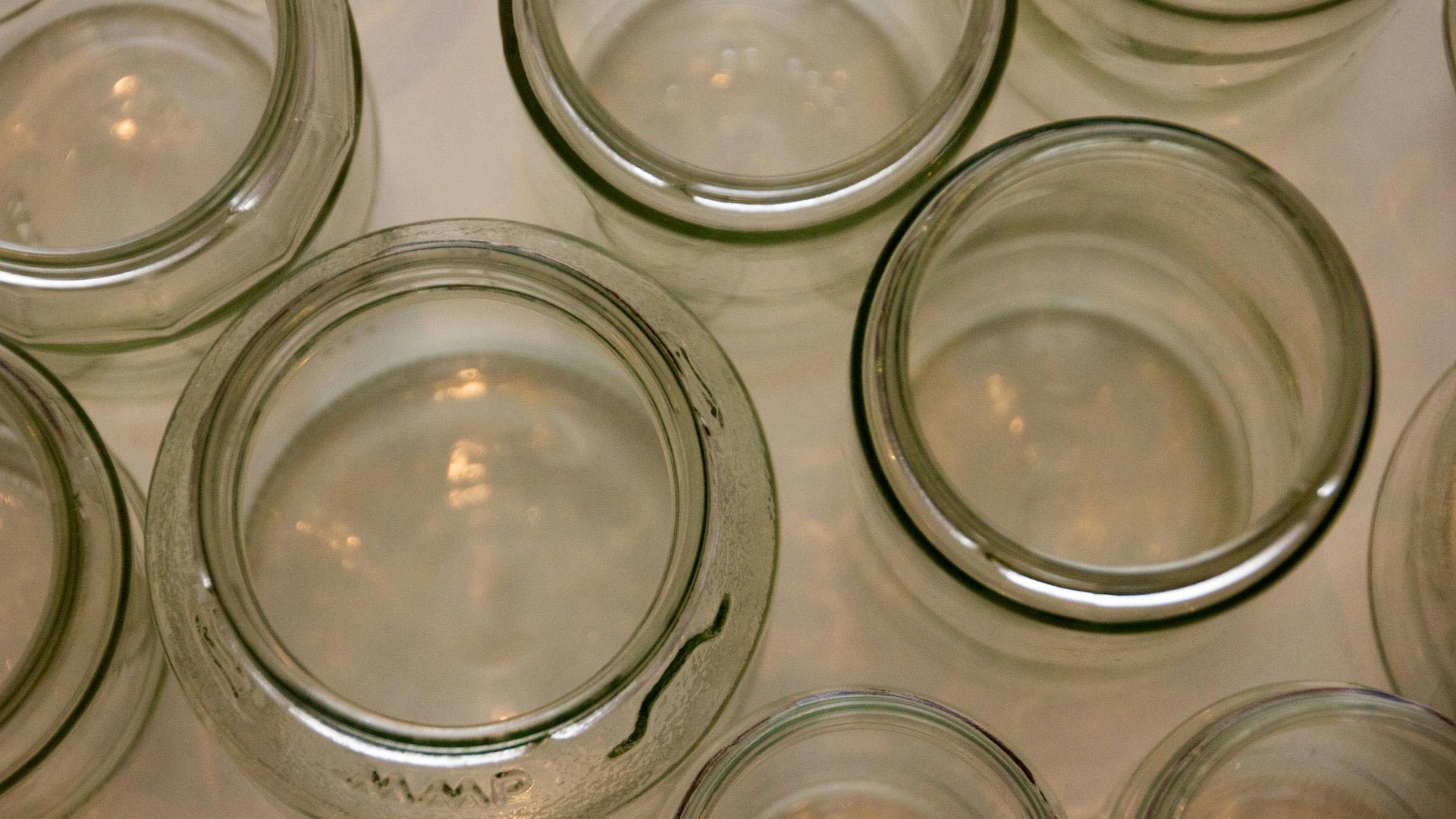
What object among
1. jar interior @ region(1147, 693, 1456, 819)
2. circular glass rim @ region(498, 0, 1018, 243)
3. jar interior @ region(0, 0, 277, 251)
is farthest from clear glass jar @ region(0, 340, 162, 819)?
jar interior @ region(1147, 693, 1456, 819)

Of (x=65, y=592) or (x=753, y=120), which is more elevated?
(x=753, y=120)

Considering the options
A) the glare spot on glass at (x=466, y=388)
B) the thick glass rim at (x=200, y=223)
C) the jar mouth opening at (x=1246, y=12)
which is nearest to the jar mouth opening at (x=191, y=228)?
the thick glass rim at (x=200, y=223)

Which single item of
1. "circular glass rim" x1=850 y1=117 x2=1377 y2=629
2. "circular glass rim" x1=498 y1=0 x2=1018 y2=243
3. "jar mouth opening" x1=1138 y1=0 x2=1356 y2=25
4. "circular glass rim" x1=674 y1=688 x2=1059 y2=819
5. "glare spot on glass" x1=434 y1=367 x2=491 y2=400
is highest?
"jar mouth opening" x1=1138 y1=0 x2=1356 y2=25

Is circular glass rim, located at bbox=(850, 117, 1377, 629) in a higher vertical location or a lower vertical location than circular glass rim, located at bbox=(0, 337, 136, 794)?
higher

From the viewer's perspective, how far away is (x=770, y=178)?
500mm

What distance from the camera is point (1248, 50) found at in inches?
21.7

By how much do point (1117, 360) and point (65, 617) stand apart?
1.56 ft

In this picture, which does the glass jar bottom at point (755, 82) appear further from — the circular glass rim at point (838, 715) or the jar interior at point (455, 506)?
the circular glass rim at point (838, 715)

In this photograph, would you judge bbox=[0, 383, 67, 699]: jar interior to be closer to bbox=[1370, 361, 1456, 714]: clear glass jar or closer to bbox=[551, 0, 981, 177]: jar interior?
bbox=[551, 0, 981, 177]: jar interior

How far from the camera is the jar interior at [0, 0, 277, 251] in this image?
599 mm

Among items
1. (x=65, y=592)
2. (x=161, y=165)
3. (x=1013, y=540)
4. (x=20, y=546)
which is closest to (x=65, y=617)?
(x=65, y=592)

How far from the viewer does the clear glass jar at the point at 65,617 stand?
473 millimetres

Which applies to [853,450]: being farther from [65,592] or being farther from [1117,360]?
[65,592]

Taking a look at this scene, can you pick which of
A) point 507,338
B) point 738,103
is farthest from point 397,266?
point 738,103
